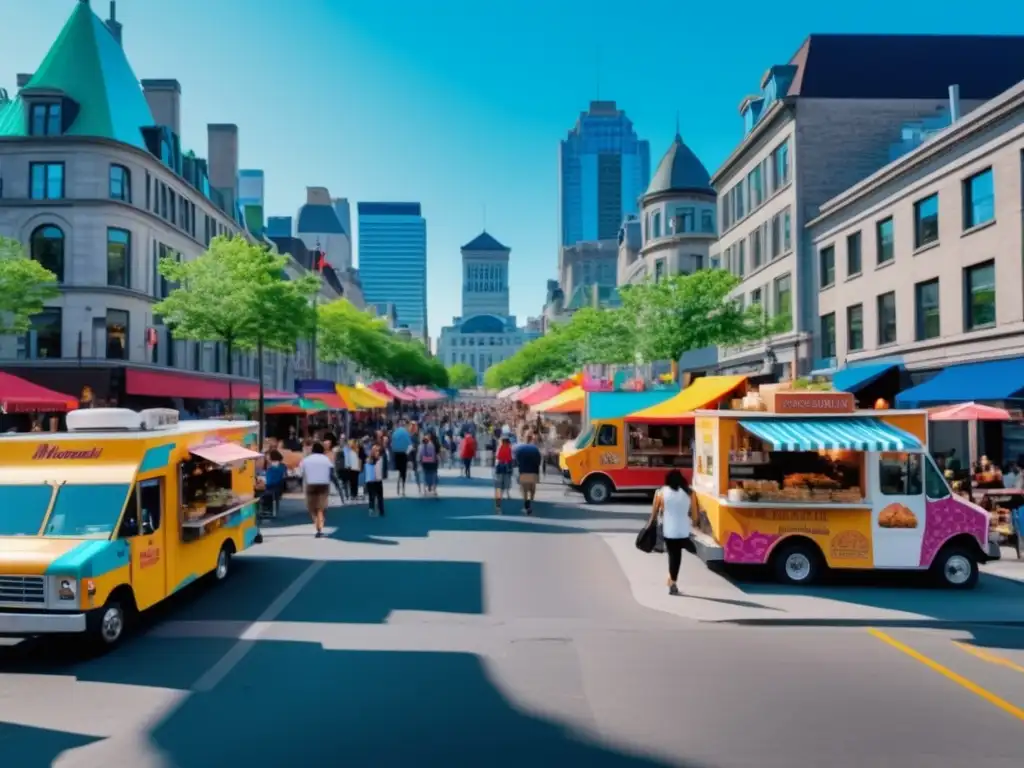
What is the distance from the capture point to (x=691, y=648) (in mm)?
9570

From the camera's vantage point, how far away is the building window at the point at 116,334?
122 feet

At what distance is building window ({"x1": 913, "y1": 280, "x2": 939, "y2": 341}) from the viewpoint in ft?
89.2

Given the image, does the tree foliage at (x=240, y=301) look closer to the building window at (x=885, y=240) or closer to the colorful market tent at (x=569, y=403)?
the colorful market tent at (x=569, y=403)

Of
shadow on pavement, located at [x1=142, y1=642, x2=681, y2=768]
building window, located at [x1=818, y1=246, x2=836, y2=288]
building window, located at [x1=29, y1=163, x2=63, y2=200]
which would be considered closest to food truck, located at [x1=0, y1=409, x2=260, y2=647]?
shadow on pavement, located at [x1=142, y1=642, x2=681, y2=768]

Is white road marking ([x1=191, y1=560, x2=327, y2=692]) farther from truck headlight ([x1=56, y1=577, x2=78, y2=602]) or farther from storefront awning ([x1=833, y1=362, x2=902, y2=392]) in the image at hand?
storefront awning ([x1=833, y1=362, x2=902, y2=392])

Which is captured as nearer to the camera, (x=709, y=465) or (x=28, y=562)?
(x=28, y=562)

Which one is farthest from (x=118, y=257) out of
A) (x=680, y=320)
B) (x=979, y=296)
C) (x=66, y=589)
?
(x=979, y=296)

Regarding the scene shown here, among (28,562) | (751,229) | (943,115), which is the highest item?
(943,115)

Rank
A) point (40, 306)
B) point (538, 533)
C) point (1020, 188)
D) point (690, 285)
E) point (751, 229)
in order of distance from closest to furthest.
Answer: point (538, 533), point (1020, 188), point (40, 306), point (690, 285), point (751, 229)

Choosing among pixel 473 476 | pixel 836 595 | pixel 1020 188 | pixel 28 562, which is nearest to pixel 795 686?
pixel 836 595

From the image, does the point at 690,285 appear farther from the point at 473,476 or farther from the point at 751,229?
the point at 473,476

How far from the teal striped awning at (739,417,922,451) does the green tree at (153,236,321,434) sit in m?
18.3

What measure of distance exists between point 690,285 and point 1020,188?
15.1 metres

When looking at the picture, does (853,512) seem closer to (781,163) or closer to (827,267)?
(827,267)
